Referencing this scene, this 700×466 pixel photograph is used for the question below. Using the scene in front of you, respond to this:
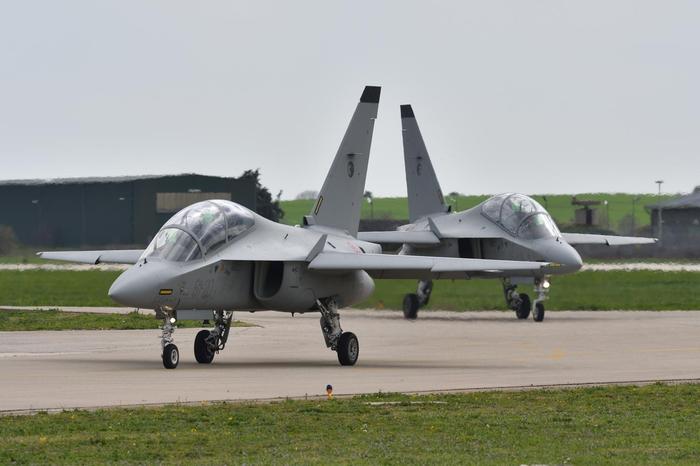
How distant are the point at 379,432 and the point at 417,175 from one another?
28.7 meters

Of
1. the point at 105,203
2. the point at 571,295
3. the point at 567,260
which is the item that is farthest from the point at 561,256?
the point at 105,203

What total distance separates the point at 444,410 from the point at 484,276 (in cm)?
2072

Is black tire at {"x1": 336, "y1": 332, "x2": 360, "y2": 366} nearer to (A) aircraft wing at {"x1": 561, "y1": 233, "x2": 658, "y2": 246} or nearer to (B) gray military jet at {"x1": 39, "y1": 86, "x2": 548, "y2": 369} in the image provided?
(B) gray military jet at {"x1": 39, "y1": 86, "x2": 548, "y2": 369}

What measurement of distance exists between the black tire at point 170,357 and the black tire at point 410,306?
661 inches

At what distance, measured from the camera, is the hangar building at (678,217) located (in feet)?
227

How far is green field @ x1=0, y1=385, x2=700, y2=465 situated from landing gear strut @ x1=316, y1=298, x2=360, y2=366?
5.94 metres

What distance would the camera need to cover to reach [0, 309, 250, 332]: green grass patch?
32.8 meters

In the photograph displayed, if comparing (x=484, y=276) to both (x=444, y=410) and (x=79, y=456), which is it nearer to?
(x=444, y=410)

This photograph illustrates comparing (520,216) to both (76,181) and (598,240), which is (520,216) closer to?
(598,240)

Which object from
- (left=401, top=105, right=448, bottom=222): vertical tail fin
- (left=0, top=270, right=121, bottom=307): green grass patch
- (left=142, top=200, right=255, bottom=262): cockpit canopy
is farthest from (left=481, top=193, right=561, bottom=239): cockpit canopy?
(left=142, top=200, right=255, bottom=262): cockpit canopy

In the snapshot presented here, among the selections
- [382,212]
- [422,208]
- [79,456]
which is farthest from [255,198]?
[79,456]

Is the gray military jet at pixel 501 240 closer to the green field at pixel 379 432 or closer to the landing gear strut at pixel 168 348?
the landing gear strut at pixel 168 348

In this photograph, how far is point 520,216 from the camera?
39.1m

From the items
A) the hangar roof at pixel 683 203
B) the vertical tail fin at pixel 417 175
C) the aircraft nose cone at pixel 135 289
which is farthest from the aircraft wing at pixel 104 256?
the hangar roof at pixel 683 203
